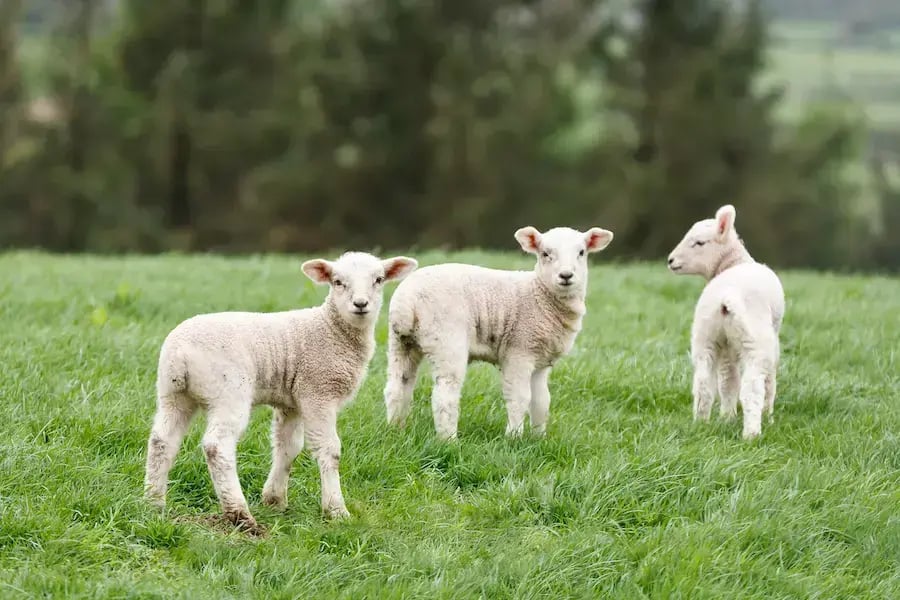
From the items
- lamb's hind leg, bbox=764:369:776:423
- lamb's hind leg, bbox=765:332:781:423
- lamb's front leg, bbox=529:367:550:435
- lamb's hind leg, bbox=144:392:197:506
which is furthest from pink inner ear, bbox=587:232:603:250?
lamb's hind leg, bbox=144:392:197:506

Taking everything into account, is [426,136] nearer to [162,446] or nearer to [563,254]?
[563,254]

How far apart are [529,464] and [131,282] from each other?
249 inches

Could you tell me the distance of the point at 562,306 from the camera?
20.1 feet

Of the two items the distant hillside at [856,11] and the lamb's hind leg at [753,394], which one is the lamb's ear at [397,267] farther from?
the distant hillside at [856,11]

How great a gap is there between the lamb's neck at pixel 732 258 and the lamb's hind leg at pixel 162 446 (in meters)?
3.96

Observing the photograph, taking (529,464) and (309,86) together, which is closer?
(529,464)

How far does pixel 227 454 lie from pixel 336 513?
60 cm

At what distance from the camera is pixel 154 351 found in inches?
294

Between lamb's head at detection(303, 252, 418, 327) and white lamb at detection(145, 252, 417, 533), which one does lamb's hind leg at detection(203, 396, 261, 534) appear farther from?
lamb's head at detection(303, 252, 418, 327)

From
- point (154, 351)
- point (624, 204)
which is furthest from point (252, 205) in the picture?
point (154, 351)

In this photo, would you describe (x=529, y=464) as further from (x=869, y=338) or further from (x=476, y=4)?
(x=476, y=4)

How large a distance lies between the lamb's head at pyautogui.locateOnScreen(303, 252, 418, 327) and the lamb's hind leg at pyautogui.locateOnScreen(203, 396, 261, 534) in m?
0.65

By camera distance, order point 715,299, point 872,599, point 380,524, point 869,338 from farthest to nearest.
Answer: point 869,338
point 715,299
point 380,524
point 872,599

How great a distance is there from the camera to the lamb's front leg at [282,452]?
16.6ft
